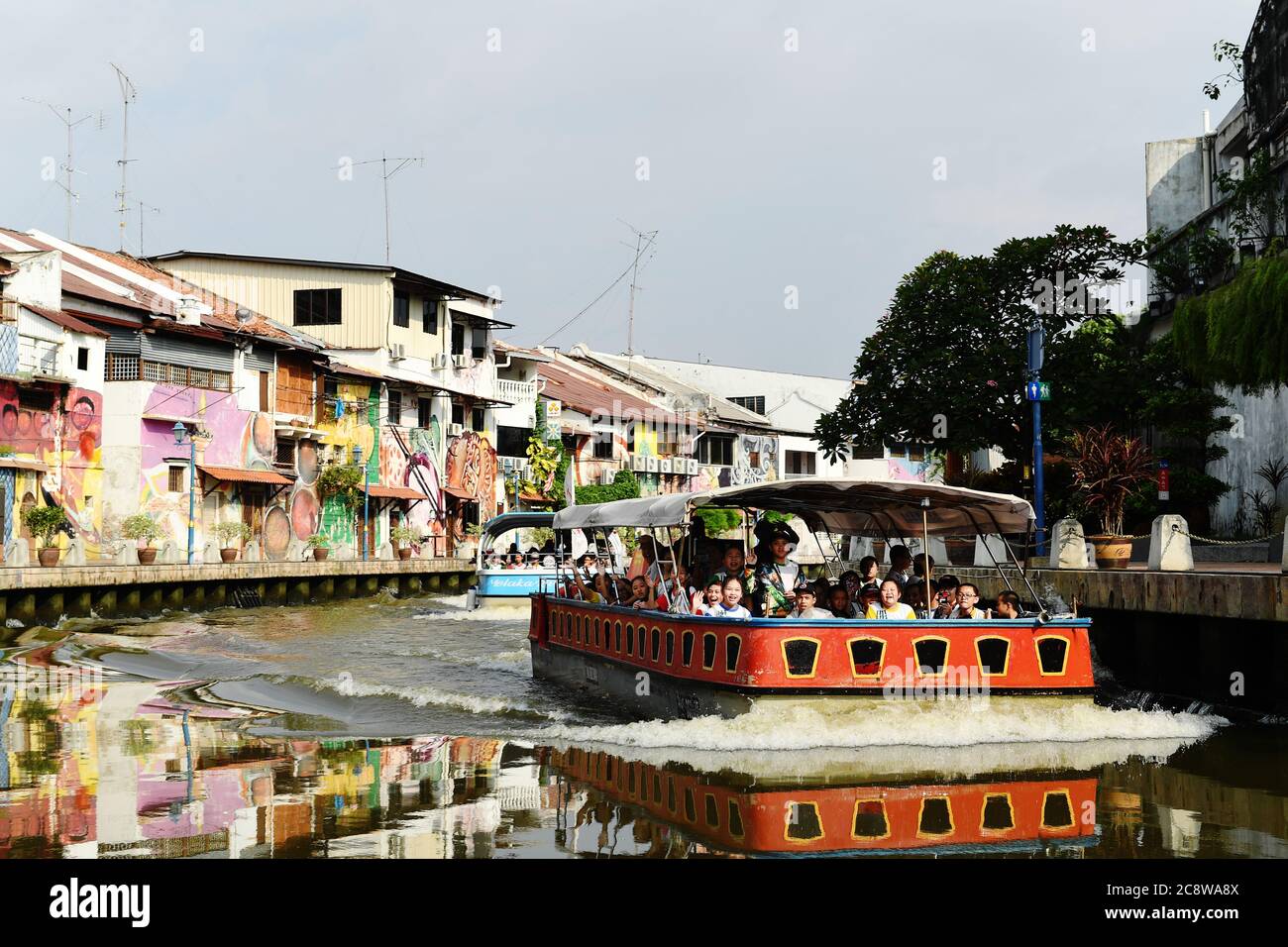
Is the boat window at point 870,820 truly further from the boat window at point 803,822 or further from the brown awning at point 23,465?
the brown awning at point 23,465

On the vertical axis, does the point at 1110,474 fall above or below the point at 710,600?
above

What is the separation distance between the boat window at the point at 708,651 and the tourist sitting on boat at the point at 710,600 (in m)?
0.35

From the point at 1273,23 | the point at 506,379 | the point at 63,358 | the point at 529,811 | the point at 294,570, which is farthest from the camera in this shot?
the point at 506,379

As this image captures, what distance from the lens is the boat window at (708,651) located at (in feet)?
46.3

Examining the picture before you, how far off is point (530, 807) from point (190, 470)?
31080mm

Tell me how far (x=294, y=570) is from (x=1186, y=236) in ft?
84.9

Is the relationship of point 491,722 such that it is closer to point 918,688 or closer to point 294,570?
point 918,688

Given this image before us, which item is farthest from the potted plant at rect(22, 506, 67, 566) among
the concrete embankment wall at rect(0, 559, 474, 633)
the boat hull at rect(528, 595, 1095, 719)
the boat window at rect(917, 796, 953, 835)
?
the boat window at rect(917, 796, 953, 835)

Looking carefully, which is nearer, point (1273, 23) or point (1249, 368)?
point (1249, 368)

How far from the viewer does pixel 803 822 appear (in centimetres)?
1045

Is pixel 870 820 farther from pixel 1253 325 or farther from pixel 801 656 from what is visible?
pixel 1253 325

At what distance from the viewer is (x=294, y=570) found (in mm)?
40875

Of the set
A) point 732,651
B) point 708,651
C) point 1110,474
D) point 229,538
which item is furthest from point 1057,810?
point 229,538
